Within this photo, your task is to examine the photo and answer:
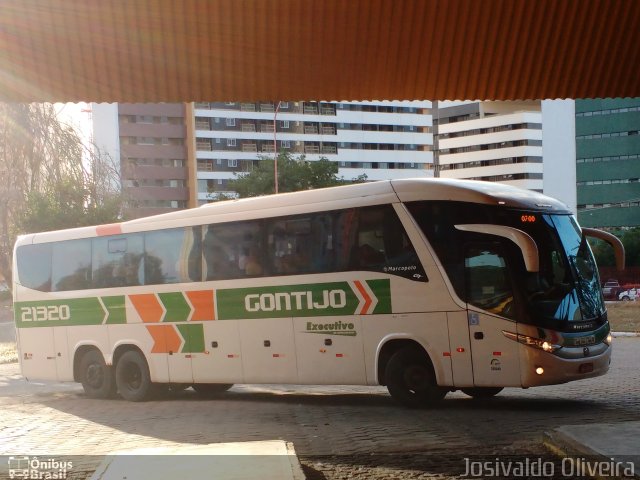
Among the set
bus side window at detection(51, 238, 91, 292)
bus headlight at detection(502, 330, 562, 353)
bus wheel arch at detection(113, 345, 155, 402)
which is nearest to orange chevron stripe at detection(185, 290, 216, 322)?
bus wheel arch at detection(113, 345, 155, 402)

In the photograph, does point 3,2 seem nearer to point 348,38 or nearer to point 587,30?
point 348,38

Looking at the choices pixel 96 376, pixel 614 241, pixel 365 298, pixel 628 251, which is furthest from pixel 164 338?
pixel 628 251

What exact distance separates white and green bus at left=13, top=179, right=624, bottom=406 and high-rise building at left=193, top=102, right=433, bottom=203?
7953cm

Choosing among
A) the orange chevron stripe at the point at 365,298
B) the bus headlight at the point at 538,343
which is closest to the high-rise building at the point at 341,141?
the orange chevron stripe at the point at 365,298

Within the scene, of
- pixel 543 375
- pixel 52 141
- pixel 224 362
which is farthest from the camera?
pixel 52 141

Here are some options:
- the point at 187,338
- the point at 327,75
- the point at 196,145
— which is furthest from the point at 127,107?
the point at 327,75

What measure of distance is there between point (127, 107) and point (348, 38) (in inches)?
3817

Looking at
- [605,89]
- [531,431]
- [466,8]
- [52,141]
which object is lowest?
[531,431]

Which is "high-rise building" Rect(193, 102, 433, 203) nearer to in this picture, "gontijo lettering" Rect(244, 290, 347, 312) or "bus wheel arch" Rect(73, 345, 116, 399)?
"bus wheel arch" Rect(73, 345, 116, 399)

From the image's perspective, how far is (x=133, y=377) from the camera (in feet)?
61.4

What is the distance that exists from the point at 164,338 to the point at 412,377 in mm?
5386

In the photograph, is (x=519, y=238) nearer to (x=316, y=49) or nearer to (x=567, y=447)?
(x=567, y=447)

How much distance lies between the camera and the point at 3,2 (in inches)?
384

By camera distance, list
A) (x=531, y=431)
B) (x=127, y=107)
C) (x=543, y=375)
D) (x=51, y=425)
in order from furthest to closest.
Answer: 1. (x=127, y=107)
2. (x=51, y=425)
3. (x=543, y=375)
4. (x=531, y=431)
